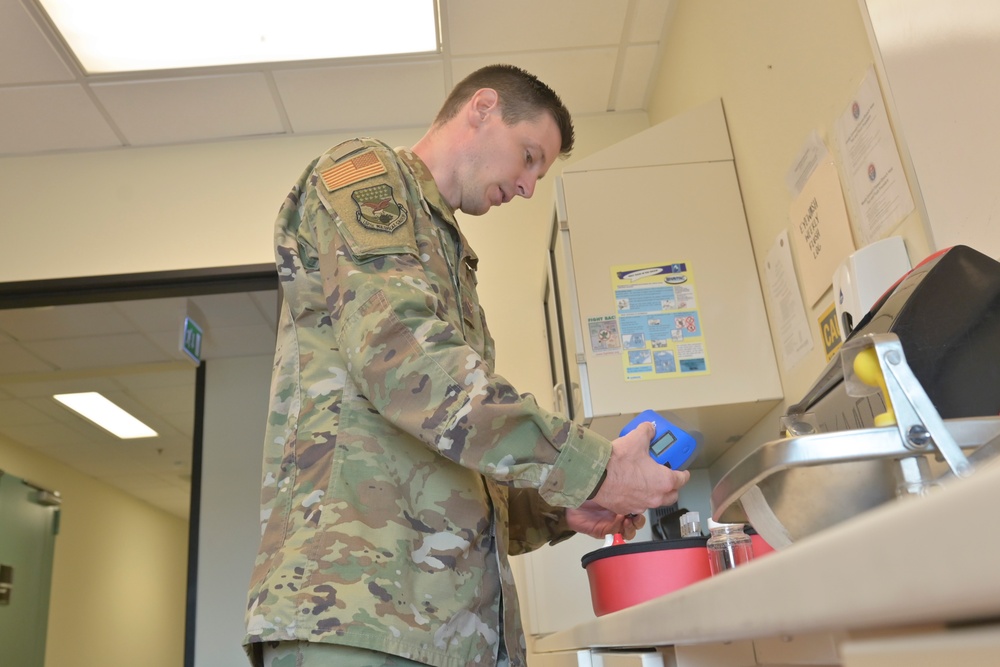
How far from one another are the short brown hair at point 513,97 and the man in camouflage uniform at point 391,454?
307 millimetres

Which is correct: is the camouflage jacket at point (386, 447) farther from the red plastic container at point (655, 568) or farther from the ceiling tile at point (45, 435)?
the ceiling tile at point (45, 435)

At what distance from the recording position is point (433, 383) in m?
1.02

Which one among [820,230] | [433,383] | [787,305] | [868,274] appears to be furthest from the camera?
[787,305]

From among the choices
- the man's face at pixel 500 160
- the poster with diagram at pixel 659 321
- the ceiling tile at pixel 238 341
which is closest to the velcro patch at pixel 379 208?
the man's face at pixel 500 160

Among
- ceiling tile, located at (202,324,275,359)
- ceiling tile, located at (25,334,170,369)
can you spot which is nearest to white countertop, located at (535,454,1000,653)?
ceiling tile, located at (202,324,275,359)

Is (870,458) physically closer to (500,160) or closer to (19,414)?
(500,160)

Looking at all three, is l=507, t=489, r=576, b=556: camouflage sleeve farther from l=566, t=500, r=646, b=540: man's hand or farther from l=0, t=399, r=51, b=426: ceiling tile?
l=0, t=399, r=51, b=426: ceiling tile

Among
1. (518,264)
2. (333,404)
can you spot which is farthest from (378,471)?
(518,264)

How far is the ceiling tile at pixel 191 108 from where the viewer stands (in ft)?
8.94

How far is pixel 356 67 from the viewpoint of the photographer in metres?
2.72

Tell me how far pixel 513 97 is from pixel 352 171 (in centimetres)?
47

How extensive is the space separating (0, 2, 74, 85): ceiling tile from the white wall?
211 cm

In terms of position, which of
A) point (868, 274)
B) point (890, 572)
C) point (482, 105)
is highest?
point (482, 105)

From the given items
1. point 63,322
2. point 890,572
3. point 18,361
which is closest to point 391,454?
point 890,572
